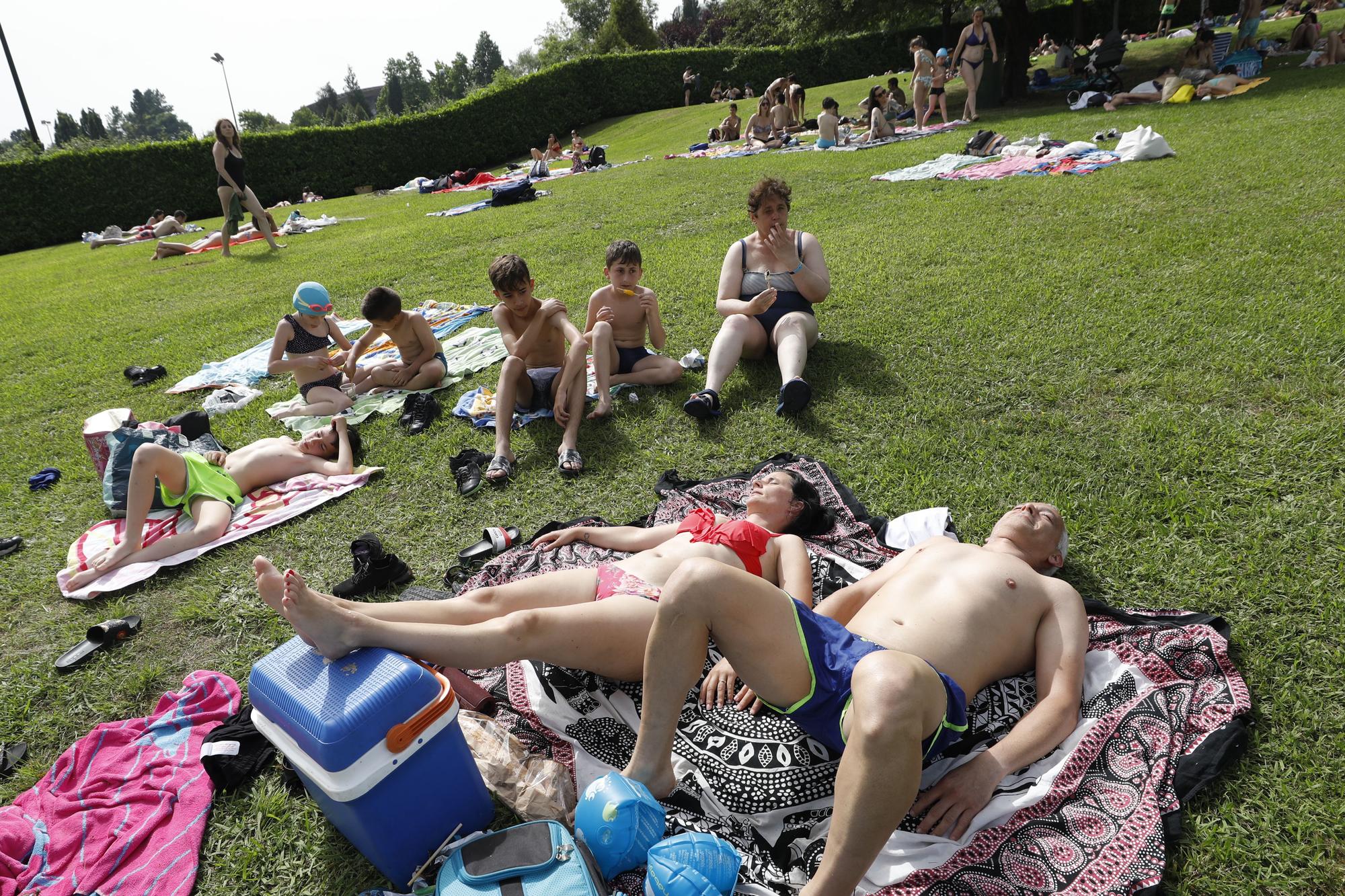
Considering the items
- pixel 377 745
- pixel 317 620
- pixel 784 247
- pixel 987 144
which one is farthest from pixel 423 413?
pixel 987 144

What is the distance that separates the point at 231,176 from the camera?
13.1 metres

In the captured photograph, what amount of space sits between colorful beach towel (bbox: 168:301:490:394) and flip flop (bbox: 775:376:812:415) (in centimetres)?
361

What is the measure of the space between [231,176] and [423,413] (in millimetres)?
10557

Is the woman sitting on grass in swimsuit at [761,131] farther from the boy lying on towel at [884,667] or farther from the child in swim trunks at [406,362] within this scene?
the boy lying on towel at [884,667]

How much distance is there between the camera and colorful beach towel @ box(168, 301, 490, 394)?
23.8 feet

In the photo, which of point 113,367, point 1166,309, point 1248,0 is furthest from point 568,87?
point 1166,309

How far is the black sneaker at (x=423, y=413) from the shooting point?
5699 millimetres

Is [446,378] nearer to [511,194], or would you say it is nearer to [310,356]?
[310,356]

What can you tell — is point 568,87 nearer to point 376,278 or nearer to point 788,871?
point 376,278

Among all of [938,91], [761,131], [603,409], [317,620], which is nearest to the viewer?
[317,620]

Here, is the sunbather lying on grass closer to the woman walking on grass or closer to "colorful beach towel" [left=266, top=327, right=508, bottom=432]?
"colorful beach towel" [left=266, top=327, right=508, bottom=432]

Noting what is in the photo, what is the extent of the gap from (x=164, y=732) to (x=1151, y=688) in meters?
3.96

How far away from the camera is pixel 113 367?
8.30 meters

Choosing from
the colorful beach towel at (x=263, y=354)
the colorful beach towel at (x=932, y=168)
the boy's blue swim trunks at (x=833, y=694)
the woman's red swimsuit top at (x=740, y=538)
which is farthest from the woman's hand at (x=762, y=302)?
the colorful beach towel at (x=932, y=168)
